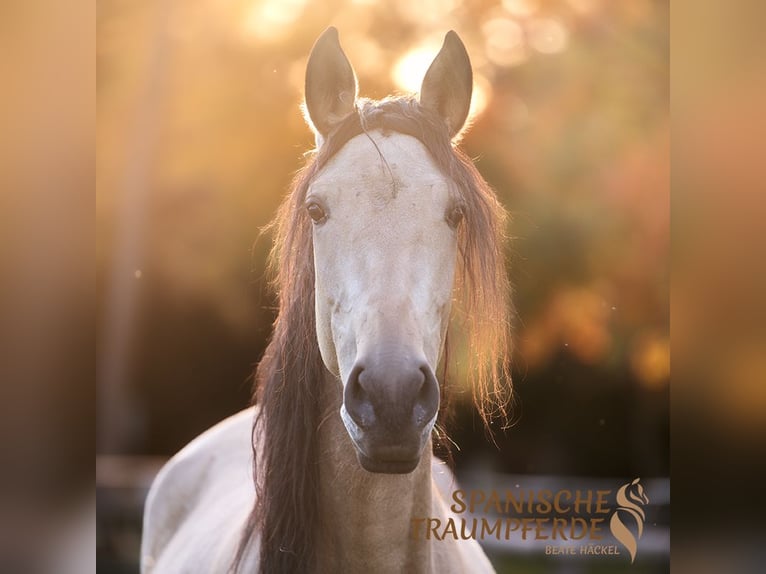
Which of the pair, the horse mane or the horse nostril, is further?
the horse mane

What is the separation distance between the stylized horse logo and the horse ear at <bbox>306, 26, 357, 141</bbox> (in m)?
1.56

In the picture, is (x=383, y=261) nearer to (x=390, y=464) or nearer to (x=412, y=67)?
(x=390, y=464)

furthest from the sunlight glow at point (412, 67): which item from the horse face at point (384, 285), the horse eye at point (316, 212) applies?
the horse eye at point (316, 212)

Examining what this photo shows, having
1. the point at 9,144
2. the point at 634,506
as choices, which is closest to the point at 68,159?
the point at 9,144

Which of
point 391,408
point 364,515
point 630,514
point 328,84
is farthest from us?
point 630,514

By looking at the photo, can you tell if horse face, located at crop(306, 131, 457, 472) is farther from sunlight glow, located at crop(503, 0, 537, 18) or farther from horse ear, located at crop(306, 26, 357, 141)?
sunlight glow, located at crop(503, 0, 537, 18)

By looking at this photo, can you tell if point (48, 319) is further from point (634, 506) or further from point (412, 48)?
point (634, 506)

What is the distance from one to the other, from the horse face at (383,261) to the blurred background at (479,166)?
2.25ft

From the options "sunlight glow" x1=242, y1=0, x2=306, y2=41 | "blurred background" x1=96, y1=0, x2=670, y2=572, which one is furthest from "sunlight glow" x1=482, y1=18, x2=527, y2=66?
"sunlight glow" x1=242, y1=0, x2=306, y2=41

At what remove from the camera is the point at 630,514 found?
2100 millimetres

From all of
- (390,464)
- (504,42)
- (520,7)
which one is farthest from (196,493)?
(520,7)

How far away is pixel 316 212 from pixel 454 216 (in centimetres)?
30

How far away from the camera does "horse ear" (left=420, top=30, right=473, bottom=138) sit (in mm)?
1497

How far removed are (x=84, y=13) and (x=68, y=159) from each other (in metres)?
0.41
